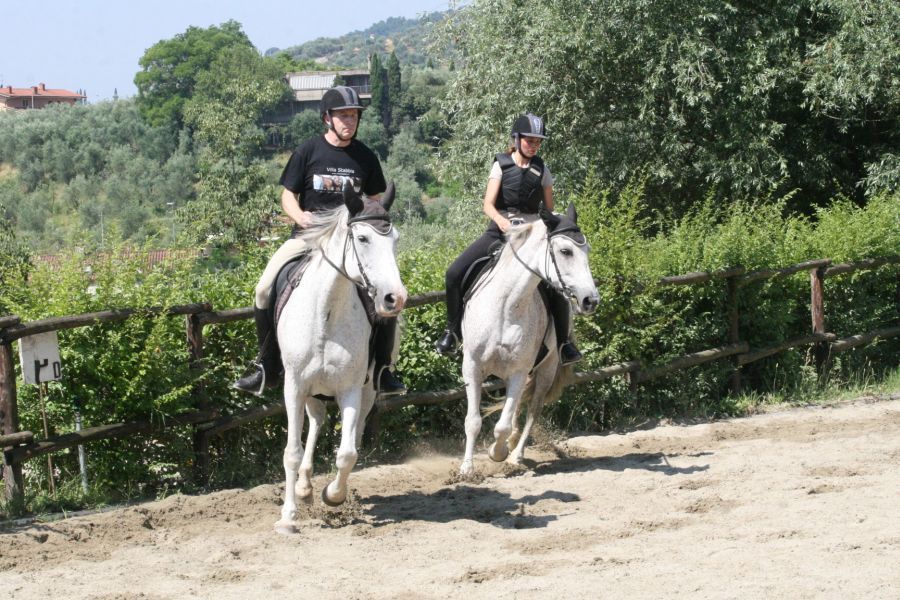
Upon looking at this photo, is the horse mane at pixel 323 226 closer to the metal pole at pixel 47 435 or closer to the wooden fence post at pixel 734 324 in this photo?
the metal pole at pixel 47 435

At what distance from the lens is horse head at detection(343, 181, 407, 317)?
21.0ft

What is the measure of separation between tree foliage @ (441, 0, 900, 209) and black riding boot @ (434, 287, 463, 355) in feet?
29.9

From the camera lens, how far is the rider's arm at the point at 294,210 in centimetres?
715

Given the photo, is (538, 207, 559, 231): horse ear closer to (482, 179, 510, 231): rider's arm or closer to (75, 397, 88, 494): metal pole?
(482, 179, 510, 231): rider's arm

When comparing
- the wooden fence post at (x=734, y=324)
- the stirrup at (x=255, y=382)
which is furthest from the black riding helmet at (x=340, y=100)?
the wooden fence post at (x=734, y=324)

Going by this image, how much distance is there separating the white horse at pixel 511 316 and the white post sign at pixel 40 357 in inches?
123

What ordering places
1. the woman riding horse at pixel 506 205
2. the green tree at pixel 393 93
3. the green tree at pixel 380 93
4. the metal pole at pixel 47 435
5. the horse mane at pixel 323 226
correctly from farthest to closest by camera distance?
the green tree at pixel 380 93 → the green tree at pixel 393 93 → the woman riding horse at pixel 506 205 → the metal pole at pixel 47 435 → the horse mane at pixel 323 226

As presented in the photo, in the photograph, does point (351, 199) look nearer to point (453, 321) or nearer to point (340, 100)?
→ point (340, 100)

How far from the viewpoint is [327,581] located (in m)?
5.88

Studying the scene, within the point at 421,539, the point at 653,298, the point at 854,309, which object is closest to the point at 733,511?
the point at 421,539

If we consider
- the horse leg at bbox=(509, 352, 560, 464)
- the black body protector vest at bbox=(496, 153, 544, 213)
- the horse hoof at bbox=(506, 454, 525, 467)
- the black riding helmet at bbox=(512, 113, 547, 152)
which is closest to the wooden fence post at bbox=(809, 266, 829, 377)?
the horse leg at bbox=(509, 352, 560, 464)

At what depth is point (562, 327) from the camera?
8992 mm

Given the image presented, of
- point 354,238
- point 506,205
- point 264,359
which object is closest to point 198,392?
point 264,359

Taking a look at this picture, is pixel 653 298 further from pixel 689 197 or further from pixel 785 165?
pixel 689 197
